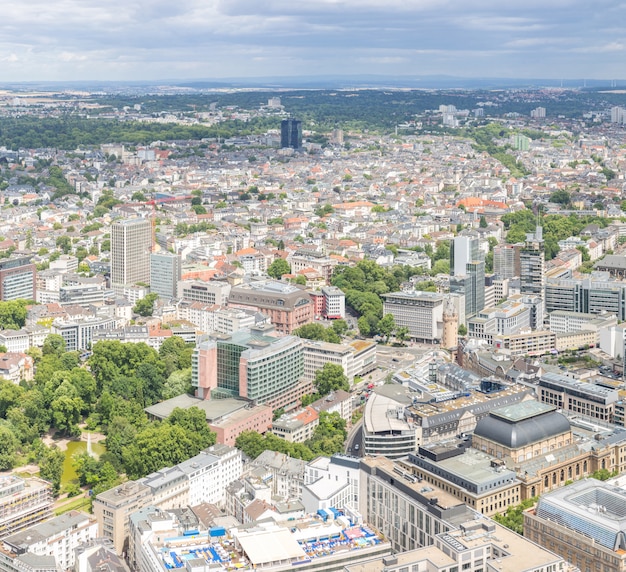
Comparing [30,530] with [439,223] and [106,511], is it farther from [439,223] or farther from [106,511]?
[439,223]

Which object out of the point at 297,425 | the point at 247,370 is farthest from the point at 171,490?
the point at 247,370

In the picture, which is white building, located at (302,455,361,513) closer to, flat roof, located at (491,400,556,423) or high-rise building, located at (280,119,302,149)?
flat roof, located at (491,400,556,423)

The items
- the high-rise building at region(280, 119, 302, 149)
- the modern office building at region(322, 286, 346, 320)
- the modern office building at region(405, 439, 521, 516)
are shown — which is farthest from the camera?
the high-rise building at region(280, 119, 302, 149)

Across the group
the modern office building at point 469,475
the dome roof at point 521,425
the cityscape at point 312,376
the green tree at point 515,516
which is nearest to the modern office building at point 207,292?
the cityscape at point 312,376

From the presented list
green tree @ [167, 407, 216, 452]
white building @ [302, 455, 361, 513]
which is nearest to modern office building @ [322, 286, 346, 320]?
green tree @ [167, 407, 216, 452]

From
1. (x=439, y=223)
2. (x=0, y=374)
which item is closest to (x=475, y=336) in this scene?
(x=0, y=374)

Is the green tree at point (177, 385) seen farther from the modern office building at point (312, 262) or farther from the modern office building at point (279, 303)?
the modern office building at point (312, 262)
